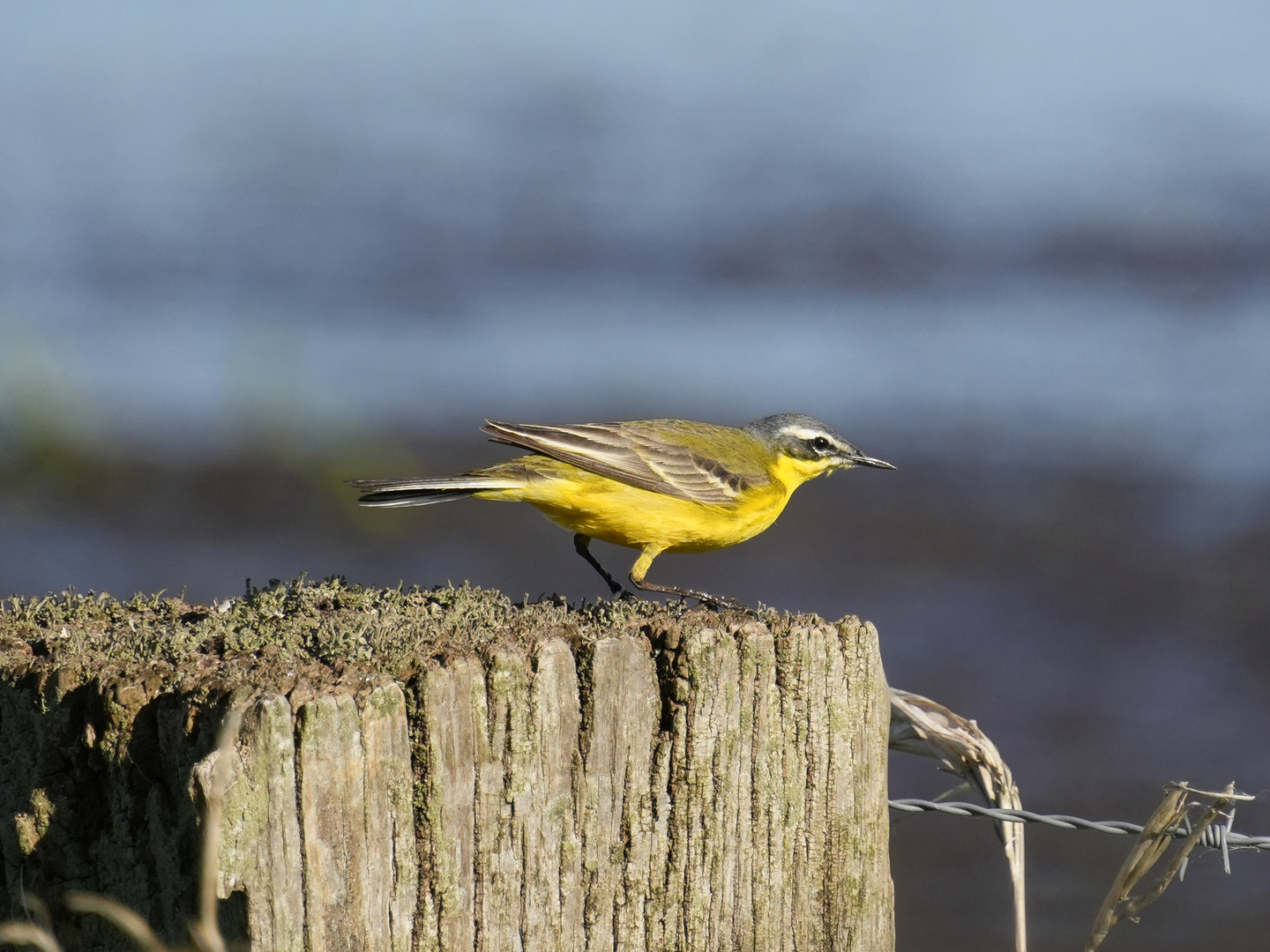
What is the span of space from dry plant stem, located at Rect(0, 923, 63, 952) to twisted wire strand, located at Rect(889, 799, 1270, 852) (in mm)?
2367

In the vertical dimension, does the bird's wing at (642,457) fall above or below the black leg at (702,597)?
above

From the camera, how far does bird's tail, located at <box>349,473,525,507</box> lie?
18.7 ft

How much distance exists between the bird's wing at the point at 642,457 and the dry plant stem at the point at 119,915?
118 inches

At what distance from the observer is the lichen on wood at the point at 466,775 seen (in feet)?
9.30

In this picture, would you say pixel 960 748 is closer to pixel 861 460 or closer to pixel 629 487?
pixel 629 487

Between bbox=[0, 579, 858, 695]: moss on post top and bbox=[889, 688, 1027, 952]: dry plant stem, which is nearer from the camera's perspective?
bbox=[0, 579, 858, 695]: moss on post top

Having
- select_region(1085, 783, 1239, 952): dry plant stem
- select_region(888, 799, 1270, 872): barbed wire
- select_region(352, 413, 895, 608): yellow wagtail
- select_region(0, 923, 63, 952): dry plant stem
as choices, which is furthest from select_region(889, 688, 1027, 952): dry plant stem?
select_region(0, 923, 63, 952): dry plant stem

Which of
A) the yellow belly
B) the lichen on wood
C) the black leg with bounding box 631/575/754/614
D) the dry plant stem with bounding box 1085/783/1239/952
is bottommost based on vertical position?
the dry plant stem with bounding box 1085/783/1239/952

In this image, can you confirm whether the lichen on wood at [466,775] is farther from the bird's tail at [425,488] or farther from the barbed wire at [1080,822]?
the bird's tail at [425,488]

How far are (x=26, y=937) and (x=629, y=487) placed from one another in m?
3.71

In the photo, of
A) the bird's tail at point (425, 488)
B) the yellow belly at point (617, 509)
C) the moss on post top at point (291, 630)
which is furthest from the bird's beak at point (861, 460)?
the moss on post top at point (291, 630)

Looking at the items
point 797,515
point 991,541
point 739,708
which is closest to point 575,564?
point 797,515

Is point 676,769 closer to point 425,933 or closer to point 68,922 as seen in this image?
point 425,933

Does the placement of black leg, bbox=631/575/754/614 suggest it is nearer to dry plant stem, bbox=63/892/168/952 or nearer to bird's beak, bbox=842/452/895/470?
bird's beak, bbox=842/452/895/470
